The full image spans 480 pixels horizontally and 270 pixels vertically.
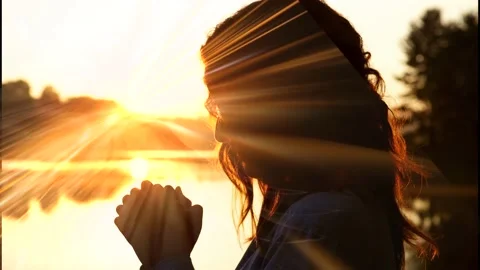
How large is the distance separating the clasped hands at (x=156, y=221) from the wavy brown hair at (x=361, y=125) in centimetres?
12

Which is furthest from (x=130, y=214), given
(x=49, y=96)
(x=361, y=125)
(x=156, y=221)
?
(x=49, y=96)

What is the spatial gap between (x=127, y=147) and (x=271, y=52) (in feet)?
1.34

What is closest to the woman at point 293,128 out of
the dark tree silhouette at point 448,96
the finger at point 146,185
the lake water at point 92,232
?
the finger at point 146,185

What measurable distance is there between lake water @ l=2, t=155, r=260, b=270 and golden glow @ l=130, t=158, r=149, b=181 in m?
0.04

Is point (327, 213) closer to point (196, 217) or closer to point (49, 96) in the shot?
point (196, 217)

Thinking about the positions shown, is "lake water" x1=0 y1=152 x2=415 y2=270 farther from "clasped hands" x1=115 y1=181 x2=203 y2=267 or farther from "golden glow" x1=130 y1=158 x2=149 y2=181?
"clasped hands" x1=115 y1=181 x2=203 y2=267

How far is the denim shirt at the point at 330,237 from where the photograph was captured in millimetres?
923

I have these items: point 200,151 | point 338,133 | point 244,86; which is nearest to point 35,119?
point 200,151

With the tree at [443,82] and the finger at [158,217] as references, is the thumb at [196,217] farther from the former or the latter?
the tree at [443,82]

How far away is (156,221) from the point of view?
1.08 m

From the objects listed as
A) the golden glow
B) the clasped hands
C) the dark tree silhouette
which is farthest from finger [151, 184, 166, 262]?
the dark tree silhouette

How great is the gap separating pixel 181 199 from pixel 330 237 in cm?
23

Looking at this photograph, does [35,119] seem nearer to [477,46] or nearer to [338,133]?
[338,133]

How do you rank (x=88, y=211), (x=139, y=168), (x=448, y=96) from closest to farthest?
(x=139, y=168), (x=88, y=211), (x=448, y=96)
